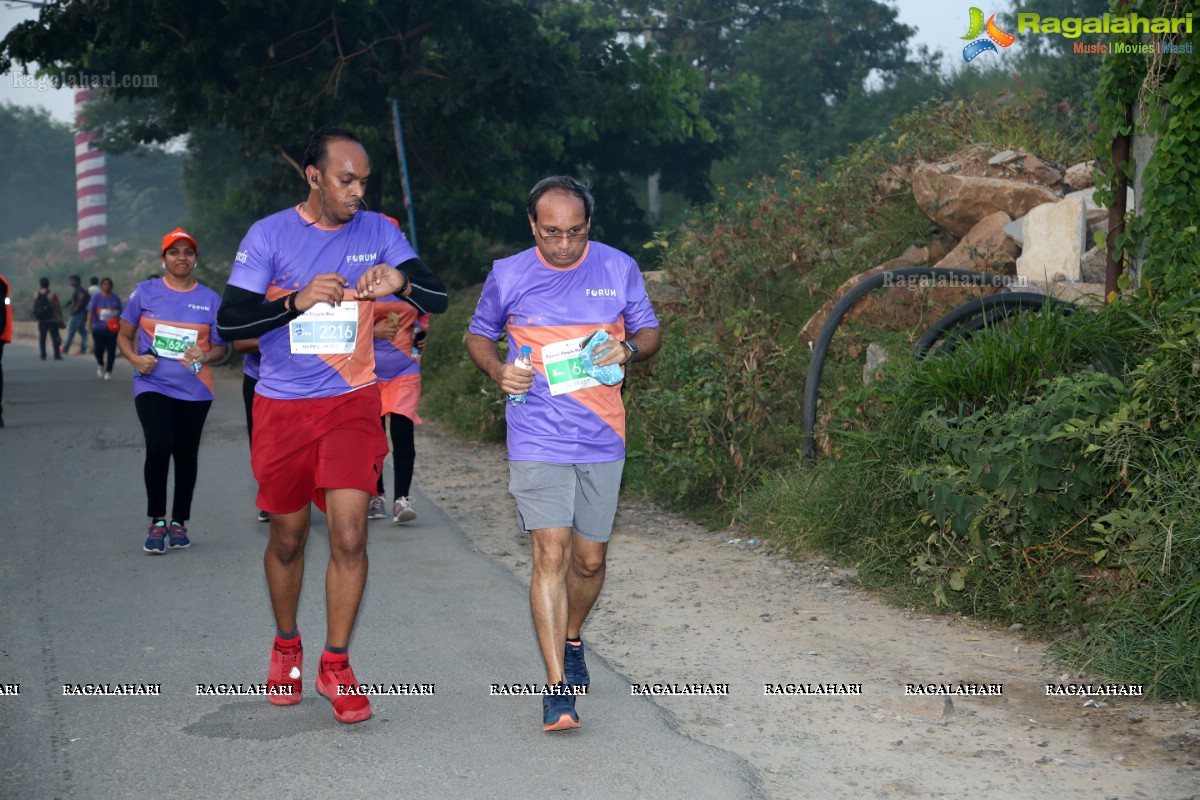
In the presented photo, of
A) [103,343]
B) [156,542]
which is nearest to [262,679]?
[156,542]

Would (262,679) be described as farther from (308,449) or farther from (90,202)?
(90,202)

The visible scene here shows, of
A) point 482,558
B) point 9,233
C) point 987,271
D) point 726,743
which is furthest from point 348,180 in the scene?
point 9,233

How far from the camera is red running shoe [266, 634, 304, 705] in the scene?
5.25 m

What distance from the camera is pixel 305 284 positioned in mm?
5219

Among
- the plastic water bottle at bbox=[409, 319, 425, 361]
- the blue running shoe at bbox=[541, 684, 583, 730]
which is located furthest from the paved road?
the plastic water bottle at bbox=[409, 319, 425, 361]

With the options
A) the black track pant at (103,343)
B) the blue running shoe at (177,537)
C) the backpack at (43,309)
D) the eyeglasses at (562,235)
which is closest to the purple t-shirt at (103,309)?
the black track pant at (103,343)

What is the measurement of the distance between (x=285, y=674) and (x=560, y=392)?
1538 millimetres

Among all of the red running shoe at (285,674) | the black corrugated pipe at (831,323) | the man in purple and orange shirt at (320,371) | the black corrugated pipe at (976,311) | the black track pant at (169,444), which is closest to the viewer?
the man in purple and orange shirt at (320,371)

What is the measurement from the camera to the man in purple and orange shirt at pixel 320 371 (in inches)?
202

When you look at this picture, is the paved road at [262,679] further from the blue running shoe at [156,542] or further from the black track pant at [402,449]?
the black track pant at [402,449]

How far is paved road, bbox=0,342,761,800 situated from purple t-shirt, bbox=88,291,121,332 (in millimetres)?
14266

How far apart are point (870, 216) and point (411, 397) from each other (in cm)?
550

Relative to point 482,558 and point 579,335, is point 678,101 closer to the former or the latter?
point 482,558

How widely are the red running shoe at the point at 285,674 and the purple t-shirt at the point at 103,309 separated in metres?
19.3
